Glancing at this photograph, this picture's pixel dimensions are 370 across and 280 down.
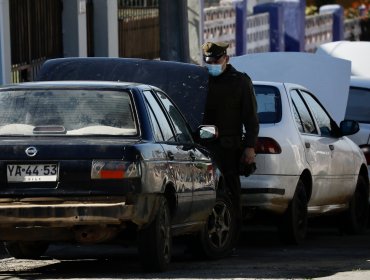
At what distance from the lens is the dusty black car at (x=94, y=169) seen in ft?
36.2

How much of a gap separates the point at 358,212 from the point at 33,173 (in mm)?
6503

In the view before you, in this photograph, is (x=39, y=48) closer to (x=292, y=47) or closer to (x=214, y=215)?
(x=214, y=215)

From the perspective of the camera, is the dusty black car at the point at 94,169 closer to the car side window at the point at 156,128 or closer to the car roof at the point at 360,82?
the car side window at the point at 156,128

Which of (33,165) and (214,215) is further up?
(33,165)

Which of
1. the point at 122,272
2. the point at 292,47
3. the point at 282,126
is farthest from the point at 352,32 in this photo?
the point at 122,272

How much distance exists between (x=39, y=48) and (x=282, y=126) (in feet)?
34.6

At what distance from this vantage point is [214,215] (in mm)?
13227

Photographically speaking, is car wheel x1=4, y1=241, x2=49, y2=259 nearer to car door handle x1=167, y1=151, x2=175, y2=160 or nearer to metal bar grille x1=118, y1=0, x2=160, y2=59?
car door handle x1=167, y1=151, x2=175, y2=160

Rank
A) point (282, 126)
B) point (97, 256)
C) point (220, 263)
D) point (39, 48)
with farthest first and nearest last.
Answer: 1. point (39, 48)
2. point (282, 126)
3. point (97, 256)
4. point (220, 263)

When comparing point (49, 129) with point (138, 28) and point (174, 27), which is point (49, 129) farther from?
point (138, 28)

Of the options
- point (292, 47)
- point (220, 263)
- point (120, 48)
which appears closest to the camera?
point (220, 263)

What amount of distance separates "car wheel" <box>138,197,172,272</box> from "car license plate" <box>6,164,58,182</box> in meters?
0.83

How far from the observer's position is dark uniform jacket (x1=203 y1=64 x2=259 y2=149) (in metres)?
13.8

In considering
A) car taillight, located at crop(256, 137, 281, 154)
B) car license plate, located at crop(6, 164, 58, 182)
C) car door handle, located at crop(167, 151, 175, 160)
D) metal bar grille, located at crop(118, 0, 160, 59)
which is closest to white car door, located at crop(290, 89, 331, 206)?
car taillight, located at crop(256, 137, 281, 154)
